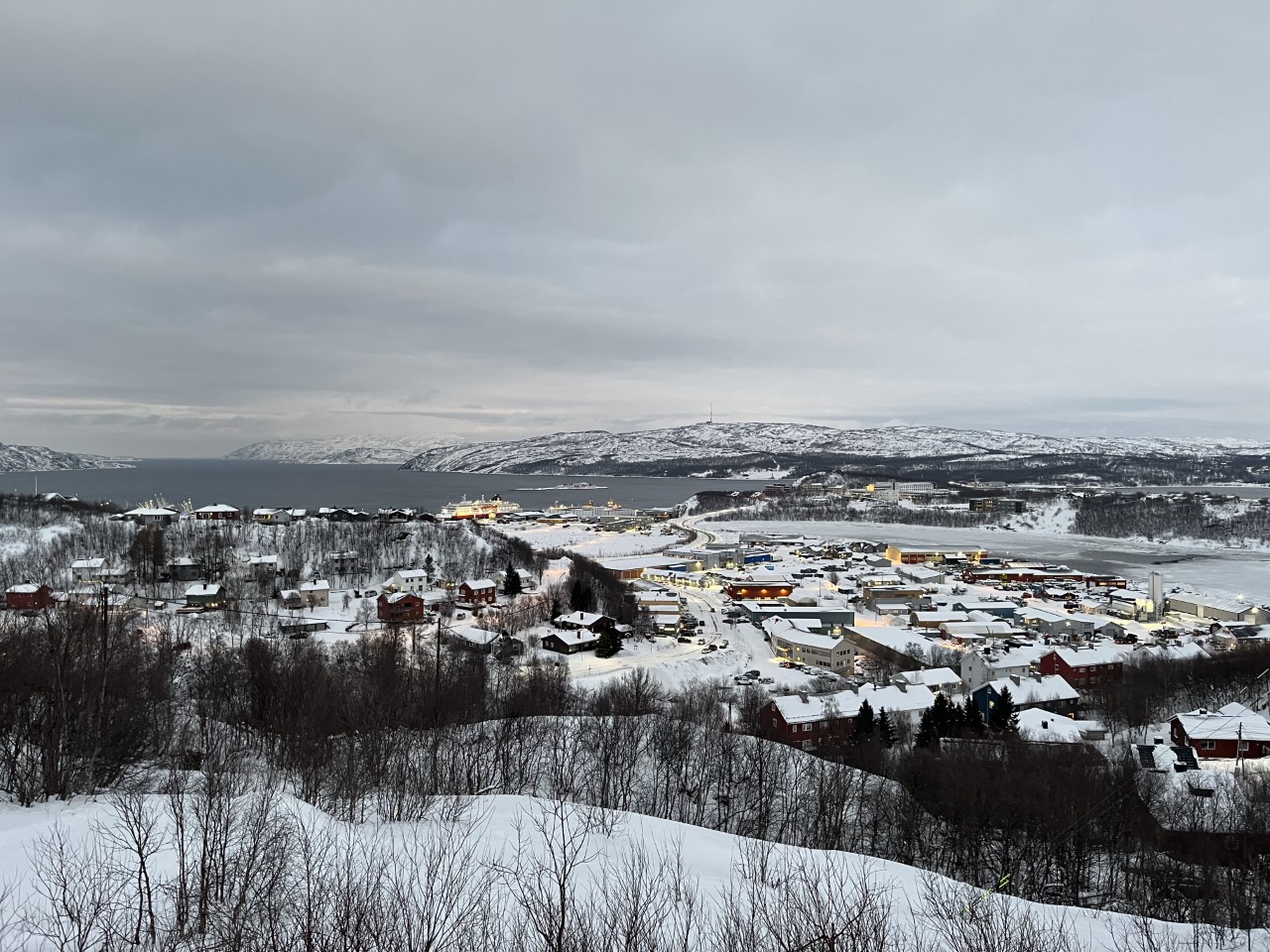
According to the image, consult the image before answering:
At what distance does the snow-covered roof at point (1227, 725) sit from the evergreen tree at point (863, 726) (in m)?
6.93

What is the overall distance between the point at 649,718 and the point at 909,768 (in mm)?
5189

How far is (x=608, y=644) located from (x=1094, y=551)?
54418 mm

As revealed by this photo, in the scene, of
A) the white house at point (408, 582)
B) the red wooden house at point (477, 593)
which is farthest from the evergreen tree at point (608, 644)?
the white house at point (408, 582)

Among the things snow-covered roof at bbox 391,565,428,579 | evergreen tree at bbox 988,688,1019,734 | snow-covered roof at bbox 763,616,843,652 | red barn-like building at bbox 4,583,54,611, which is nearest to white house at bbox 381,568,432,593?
snow-covered roof at bbox 391,565,428,579

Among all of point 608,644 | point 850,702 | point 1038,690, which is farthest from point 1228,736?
point 608,644

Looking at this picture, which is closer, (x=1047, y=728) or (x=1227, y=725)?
(x=1227, y=725)

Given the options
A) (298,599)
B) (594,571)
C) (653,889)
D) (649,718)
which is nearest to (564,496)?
(594,571)

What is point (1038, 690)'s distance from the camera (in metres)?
20.3

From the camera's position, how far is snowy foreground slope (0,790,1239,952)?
14.0 feet

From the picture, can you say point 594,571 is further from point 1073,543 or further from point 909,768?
point 1073,543

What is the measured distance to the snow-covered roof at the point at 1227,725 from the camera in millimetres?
15203

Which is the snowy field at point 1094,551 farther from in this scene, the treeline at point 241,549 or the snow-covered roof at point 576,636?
the snow-covered roof at point 576,636

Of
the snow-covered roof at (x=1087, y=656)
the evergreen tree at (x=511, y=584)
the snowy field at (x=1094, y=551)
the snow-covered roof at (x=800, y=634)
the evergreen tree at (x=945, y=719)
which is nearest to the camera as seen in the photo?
the evergreen tree at (x=945, y=719)

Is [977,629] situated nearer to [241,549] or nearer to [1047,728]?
[1047,728]
